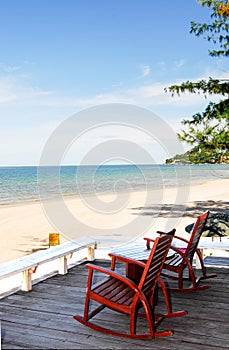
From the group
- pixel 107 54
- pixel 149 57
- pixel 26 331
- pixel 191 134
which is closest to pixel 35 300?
pixel 26 331

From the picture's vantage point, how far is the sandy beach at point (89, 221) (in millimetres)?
10630

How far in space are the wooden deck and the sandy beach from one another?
1581mm

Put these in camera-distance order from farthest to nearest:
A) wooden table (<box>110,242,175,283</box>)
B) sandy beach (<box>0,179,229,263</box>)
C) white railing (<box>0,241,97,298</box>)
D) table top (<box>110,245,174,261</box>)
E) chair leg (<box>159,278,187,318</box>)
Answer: sandy beach (<box>0,179,229,263</box>) → table top (<box>110,245,174,261</box>) → white railing (<box>0,241,97,298</box>) → wooden table (<box>110,242,175,283</box>) → chair leg (<box>159,278,187,318</box>)

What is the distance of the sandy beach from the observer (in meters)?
10.6

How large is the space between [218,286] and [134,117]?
26.7 metres

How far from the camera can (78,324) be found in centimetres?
316

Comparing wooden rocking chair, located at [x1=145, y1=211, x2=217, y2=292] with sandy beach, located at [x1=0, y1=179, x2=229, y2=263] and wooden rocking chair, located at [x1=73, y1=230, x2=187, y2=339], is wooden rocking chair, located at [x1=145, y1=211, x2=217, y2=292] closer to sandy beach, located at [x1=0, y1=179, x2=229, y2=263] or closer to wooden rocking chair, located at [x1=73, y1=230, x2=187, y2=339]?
wooden rocking chair, located at [x1=73, y1=230, x2=187, y2=339]

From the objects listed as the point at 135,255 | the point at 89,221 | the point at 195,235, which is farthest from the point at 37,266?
the point at 89,221

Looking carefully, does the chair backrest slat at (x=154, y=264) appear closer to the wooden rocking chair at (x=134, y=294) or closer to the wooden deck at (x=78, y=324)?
the wooden rocking chair at (x=134, y=294)

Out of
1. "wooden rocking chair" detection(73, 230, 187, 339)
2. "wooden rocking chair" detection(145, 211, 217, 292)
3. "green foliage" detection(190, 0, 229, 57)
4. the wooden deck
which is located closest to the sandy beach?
"wooden rocking chair" detection(145, 211, 217, 292)

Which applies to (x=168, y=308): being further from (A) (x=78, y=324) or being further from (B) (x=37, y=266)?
(B) (x=37, y=266)

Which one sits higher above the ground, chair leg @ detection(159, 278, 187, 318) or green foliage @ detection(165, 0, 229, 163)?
green foliage @ detection(165, 0, 229, 163)

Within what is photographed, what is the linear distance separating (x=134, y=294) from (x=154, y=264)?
29 cm

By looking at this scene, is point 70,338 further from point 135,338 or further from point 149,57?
point 149,57
